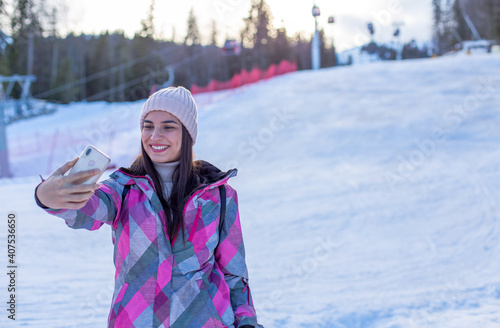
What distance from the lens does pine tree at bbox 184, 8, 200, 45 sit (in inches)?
1925

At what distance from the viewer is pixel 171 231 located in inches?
58.4

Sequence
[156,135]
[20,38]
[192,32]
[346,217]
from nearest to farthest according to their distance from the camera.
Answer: [156,135] < [346,217] < [20,38] < [192,32]

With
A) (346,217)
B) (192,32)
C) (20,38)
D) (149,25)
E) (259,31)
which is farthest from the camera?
(192,32)

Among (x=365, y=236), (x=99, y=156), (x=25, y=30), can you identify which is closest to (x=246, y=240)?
(x=365, y=236)

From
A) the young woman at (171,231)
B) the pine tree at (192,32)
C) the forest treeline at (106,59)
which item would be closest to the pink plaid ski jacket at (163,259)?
the young woman at (171,231)

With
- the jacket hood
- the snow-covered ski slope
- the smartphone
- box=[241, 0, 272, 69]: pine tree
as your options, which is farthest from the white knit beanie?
box=[241, 0, 272, 69]: pine tree

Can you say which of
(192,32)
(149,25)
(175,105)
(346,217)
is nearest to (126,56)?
(149,25)

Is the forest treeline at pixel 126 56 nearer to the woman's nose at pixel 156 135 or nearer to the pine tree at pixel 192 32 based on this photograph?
the pine tree at pixel 192 32

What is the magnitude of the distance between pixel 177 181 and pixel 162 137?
6.3 inches

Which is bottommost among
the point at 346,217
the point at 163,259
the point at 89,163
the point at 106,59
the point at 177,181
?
the point at 346,217

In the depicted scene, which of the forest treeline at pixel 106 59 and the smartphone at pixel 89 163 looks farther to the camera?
the forest treeline at pixel 106 59

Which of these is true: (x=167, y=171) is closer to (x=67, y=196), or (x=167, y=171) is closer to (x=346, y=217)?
(x=67, y=196)

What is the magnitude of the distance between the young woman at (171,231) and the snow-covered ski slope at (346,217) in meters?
1.72

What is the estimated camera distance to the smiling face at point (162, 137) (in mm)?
1587
